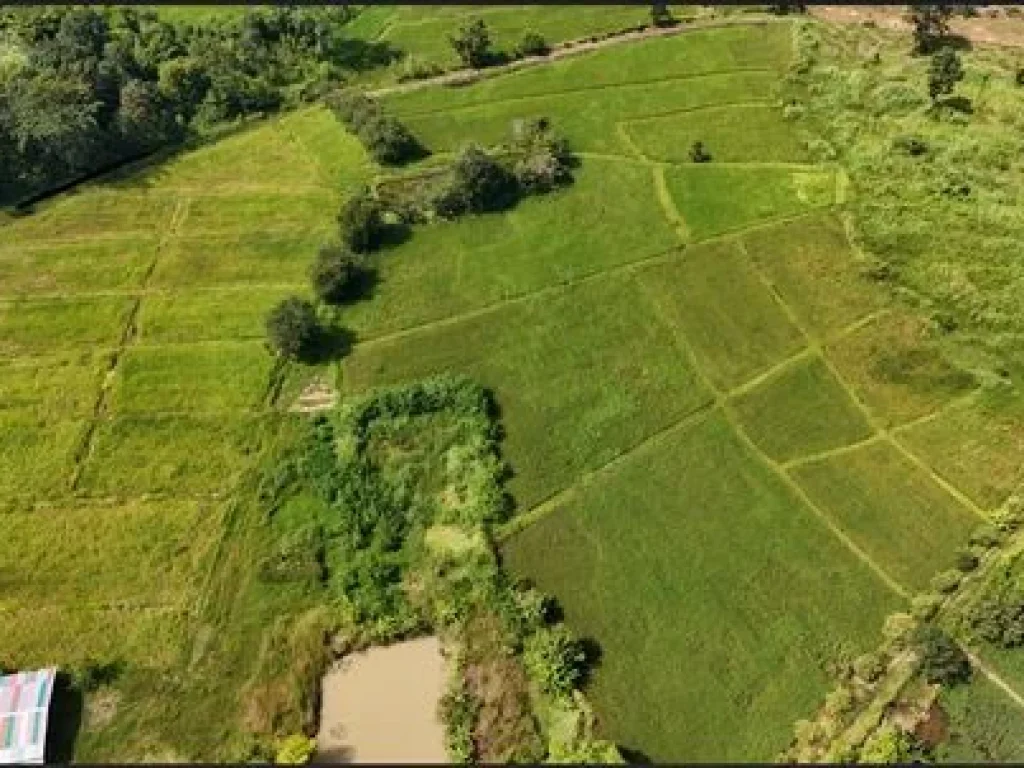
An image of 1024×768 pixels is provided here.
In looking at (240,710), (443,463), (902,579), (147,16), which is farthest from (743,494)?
(147,16)

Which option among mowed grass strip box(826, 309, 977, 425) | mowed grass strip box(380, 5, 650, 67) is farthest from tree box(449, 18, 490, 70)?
mowed grass strip box(826, 309, 977, 425)

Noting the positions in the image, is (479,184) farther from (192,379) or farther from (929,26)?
(929,26)

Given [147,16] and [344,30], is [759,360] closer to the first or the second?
[344,30]

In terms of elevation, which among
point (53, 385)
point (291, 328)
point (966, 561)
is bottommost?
point (966, 561)

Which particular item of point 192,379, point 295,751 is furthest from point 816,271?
point 295,751

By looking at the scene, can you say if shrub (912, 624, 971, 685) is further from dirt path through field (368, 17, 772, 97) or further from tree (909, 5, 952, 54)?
dirt path through field (368, 17, 772, 97)

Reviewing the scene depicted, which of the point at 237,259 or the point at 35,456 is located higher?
the point at 237,259
